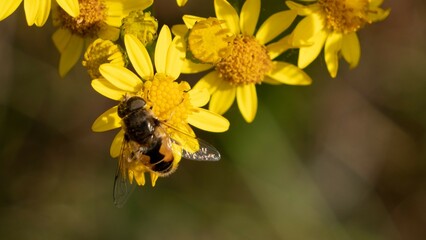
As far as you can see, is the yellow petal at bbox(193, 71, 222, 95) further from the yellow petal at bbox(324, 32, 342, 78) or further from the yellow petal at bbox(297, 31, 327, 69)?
the yellow petal at bbox(324, 32, 342, 78)

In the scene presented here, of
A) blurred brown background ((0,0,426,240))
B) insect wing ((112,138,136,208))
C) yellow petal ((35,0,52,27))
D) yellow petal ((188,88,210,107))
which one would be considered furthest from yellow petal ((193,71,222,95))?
yellow petal ((35,0,52,27))

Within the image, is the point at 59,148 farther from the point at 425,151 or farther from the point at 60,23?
the point at 425,151

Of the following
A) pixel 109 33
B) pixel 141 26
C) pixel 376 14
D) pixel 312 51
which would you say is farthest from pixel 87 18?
pixel 376 14

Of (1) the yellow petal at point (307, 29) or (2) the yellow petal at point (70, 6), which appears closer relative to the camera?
(2) the yellow petal at point (70, 6)

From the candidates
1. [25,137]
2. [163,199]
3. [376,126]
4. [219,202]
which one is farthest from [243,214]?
[25,137]

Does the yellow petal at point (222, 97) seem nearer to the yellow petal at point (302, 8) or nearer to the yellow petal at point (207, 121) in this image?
the yellow petal at point (207, 121)

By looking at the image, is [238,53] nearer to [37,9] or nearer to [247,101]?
[247,101]

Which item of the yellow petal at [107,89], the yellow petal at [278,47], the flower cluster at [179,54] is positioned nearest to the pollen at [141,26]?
the flower cluster at [179,54]
